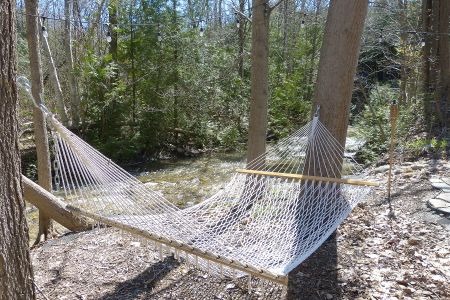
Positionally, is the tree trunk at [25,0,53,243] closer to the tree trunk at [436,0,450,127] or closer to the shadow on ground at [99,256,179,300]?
the shadow on ground at [99,256,179,300]

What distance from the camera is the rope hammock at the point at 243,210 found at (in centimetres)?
179

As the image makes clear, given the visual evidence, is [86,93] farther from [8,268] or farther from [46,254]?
[8,268]

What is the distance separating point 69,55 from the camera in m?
7.53

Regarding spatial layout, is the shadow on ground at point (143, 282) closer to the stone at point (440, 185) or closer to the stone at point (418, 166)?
the stone at point (440, 185)

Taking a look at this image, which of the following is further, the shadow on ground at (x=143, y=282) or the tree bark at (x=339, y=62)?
the tree bark at (x=339, y=62)

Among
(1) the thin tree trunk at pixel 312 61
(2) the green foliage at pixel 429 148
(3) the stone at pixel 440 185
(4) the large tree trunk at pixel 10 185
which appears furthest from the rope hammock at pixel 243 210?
(1) the thin tree trunk at pixel 312 61

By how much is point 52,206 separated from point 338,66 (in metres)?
2.44

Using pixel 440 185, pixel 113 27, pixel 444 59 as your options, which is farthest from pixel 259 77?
pixel 113 27

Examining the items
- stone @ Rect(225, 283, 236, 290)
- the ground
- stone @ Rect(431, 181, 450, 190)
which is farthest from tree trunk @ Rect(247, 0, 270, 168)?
stone @ Rect(225, 283, 236, 290)

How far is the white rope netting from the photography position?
6.16 ft

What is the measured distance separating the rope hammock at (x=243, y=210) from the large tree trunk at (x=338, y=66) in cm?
10

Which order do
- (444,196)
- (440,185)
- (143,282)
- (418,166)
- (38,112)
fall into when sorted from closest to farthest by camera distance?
(143,282)
(444,196)
(440,185)
(38,112)
(418,166)

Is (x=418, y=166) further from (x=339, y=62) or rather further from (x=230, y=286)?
(x=230, y=286)

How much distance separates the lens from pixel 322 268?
7.15 ft
